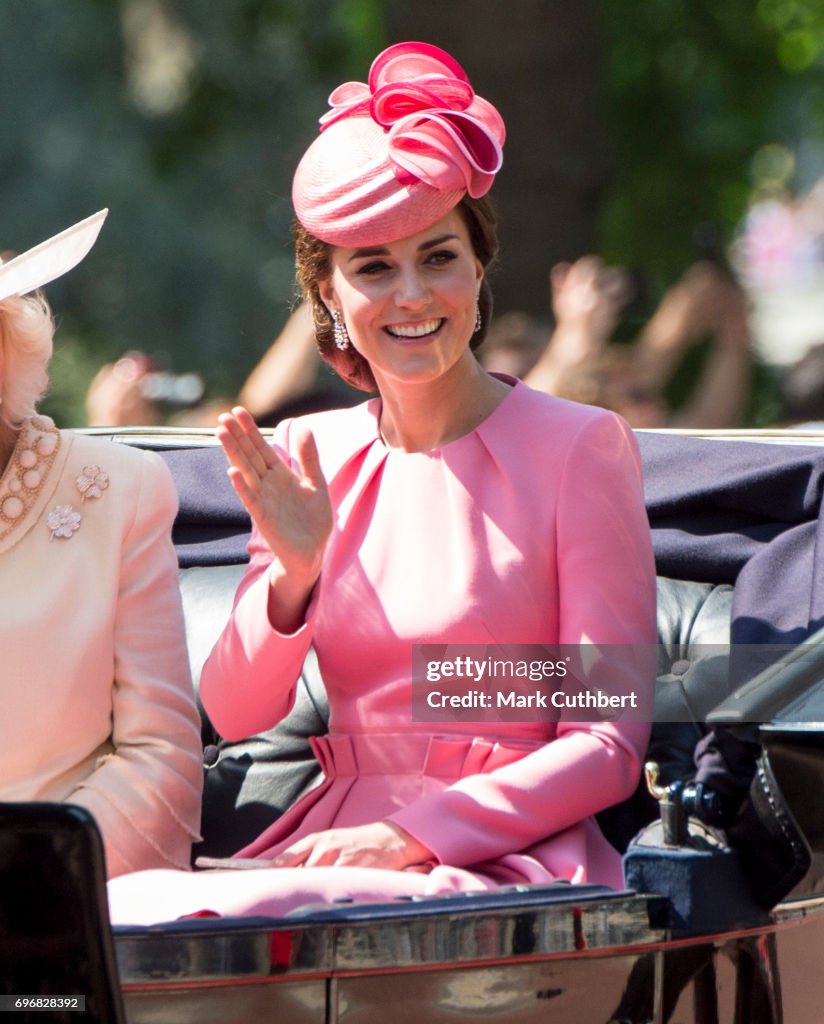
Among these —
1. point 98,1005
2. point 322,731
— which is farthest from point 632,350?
point 98,1005

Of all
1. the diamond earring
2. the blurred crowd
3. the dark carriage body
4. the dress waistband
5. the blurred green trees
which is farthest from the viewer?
the blurred green trees

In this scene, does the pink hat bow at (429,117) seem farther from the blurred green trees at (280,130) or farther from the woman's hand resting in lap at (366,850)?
the blurred green trees at (280,130)

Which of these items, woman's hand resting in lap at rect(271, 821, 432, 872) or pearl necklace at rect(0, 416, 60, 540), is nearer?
woman's hand resting in lap at rect(271, 821, 432, 872)

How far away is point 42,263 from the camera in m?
2.78

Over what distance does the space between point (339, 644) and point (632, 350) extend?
3591 millimetres

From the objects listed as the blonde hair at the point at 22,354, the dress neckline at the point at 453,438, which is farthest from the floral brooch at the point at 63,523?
the dress neckline at the point at 453,438

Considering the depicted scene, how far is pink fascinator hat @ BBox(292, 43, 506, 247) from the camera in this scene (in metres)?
2.72

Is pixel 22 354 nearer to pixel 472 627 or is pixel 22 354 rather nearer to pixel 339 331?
pixel 339 331

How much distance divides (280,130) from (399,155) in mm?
7879

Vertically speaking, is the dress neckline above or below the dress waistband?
above

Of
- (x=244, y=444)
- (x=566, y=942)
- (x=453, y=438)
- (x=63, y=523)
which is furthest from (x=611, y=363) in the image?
(x=566, y=942)

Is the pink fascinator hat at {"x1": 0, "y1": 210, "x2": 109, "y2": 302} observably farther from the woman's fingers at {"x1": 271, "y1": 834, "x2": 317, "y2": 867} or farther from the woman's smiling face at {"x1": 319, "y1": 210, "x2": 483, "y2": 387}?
the woman's fingers at {"x1": 271, "y1": 834, "x2": 317, "y2": 867}

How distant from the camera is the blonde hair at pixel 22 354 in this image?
2.81m

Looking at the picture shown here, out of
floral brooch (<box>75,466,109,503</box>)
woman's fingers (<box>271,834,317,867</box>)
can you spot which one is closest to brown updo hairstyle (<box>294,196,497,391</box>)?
floral brooch (<box>75,466,109,503</box>)
